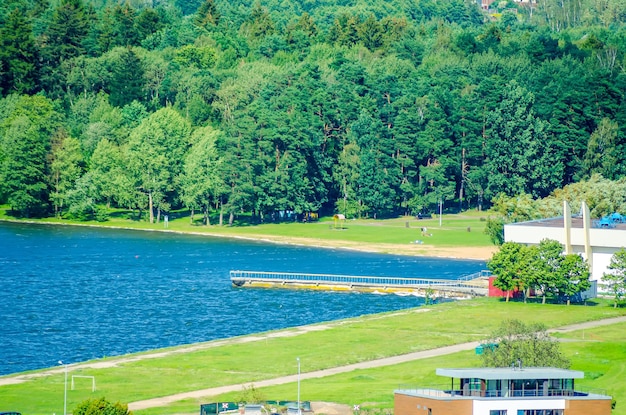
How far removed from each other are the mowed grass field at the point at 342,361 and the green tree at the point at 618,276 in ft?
6.43

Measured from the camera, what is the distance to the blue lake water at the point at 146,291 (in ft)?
387

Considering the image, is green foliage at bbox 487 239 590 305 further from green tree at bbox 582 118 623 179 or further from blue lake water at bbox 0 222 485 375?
green tree at bbox 582 118 623 179

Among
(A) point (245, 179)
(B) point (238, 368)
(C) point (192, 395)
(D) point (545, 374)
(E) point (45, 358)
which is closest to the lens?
(D) point (545, 374)

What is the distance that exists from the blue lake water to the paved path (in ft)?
55.8

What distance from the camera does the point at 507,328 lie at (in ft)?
306

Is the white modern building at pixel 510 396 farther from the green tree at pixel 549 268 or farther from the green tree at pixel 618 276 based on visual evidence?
the green tree at pixel 618 276

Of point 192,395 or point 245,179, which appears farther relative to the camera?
point 245,179

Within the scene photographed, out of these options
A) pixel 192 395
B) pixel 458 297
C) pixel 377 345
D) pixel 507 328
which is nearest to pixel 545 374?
pixel 507 328

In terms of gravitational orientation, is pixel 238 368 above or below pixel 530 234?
below

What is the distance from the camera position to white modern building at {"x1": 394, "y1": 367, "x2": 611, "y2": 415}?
74.6 metres

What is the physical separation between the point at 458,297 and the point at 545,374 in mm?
63899

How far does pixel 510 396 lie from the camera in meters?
75.5

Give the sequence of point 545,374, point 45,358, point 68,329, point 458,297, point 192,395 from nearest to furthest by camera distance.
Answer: point 545,374
point 192,395
point 45,358
point 68,329
point 458,297

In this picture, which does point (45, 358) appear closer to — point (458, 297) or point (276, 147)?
point (458, 297)
